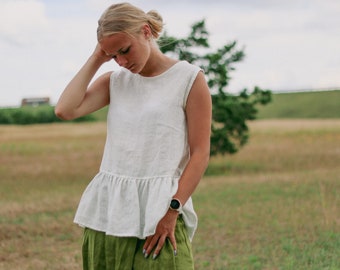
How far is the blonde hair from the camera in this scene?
3.03 metres

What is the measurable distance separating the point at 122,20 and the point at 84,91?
50cm

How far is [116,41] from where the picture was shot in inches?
120

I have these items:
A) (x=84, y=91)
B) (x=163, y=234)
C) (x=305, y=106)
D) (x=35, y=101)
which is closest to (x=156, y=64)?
(x=84, y=91)

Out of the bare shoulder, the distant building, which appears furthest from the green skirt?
the distant building

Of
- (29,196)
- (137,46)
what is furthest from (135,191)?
(29,196)

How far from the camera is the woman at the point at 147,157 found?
122 inches

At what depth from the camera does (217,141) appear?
20672 mm

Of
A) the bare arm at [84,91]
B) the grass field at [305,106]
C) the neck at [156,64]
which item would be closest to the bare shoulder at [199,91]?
the neck at [156,64]

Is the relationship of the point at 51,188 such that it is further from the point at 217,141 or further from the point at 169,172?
the point at 169,172

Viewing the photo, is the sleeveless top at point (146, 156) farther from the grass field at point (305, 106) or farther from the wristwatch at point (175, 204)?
the grass field at point (305, 106)

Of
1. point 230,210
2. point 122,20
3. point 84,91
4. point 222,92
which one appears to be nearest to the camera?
point 122,20

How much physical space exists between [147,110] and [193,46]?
1714 cm

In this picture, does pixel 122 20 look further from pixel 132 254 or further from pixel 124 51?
pixel 132 254

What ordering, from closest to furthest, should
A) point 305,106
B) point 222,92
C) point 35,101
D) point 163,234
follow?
point 163,234
point 222,92
point 305,106
point 35,101
